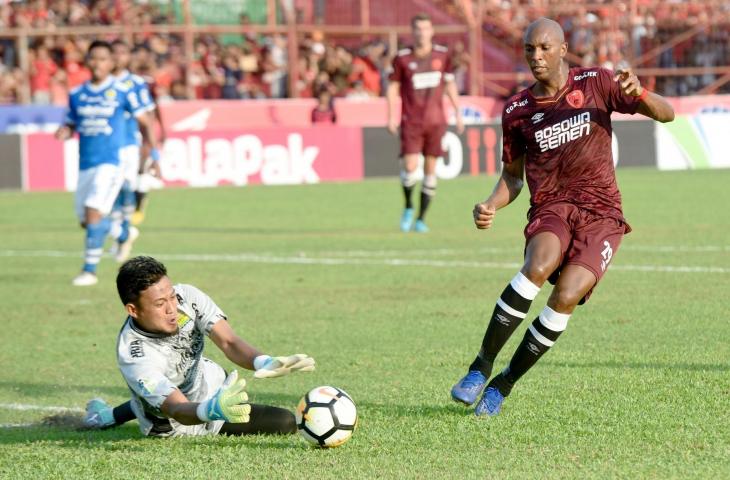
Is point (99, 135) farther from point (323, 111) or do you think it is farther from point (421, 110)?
point (323, 111)

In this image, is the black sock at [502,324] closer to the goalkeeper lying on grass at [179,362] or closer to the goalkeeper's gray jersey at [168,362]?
the goalkeeper lying on grass at [179,362]

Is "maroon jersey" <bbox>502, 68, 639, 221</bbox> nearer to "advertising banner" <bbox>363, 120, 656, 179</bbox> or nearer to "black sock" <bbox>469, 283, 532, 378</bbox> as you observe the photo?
"black sock" <bbox>469, 283, 532, 378</bbox>

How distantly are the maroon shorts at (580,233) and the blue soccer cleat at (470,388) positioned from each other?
25.0 inches

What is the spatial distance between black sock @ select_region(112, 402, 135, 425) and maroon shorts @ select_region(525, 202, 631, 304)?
88.3 inches

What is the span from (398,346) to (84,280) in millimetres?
4836

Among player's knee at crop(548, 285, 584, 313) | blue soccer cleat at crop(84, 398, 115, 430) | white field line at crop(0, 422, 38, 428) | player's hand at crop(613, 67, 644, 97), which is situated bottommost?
white field line at crop(0, 422, 38, 428)

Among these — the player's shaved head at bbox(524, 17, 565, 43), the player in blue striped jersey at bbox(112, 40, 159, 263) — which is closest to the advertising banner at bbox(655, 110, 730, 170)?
the player in blue striped jersey at bbox(112, 40, 159, 263)

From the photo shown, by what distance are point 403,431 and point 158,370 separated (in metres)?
1.19

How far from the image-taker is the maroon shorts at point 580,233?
616 cm

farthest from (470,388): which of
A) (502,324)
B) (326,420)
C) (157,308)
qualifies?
(157,308)

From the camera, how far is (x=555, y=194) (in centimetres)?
645

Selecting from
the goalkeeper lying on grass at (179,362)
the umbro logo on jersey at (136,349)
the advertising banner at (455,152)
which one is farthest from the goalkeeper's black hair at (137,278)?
the advertising banner at (455,152)

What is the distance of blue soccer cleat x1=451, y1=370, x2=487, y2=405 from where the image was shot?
611 centimetres

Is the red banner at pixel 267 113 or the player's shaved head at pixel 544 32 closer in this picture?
the player's shaved head at pixel 544 32
